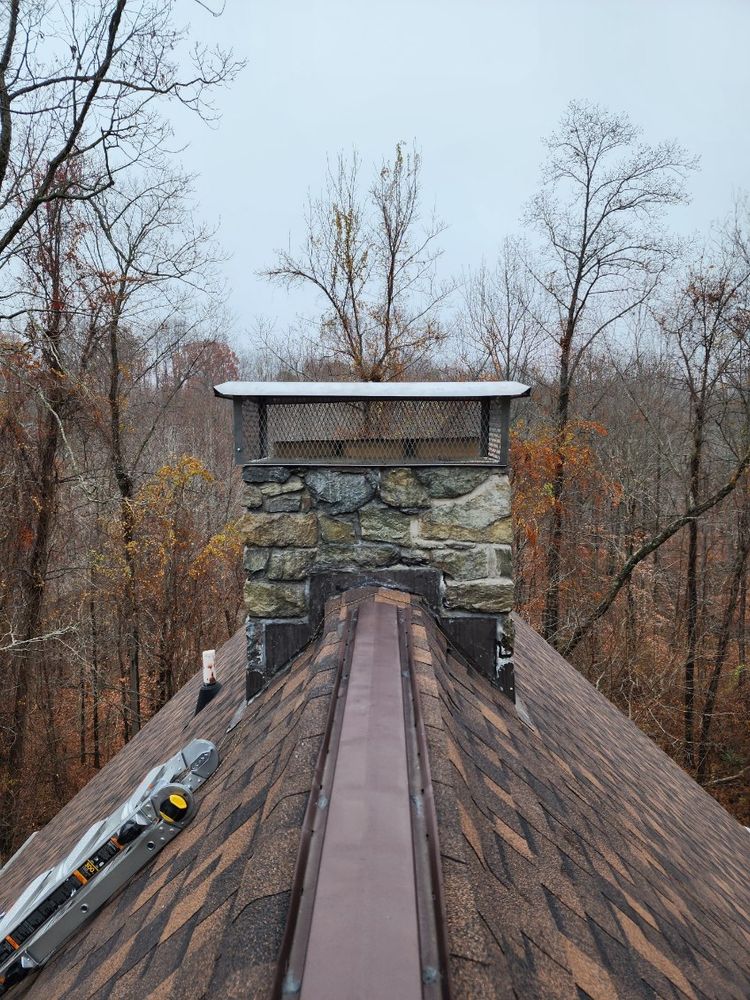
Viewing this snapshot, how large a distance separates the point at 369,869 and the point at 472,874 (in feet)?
1.00

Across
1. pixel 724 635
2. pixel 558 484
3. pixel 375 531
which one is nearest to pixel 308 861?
pixel 375 531

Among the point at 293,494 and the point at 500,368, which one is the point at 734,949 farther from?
the point at 500,368

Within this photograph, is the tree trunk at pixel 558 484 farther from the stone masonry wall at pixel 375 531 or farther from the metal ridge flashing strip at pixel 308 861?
the metal ridge flashing strip at pixel 308 861

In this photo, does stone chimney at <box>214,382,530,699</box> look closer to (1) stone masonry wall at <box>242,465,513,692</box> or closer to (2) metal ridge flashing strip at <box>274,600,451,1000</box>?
(1) stone masonry wall at <box>242,465,513,692</box>

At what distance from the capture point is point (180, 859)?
5.29 ft

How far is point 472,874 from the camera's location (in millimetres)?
1216

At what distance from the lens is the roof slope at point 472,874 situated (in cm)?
108

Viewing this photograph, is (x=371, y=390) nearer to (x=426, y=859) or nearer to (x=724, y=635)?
(x=426, y=859)

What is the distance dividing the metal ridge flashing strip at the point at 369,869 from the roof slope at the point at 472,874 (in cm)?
5

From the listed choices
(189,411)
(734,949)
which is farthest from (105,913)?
(189,411)

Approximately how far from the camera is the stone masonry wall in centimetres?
261

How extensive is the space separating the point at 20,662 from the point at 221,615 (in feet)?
17.2

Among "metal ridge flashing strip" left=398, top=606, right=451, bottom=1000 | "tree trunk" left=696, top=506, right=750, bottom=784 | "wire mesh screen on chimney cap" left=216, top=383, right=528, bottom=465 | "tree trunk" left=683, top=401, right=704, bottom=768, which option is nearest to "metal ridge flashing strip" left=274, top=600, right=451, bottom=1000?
"metal ridge flashing strip" left=398, top=606, right=451, bottom=1000

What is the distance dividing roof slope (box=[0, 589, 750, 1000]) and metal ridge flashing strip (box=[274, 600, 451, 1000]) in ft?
0.18
